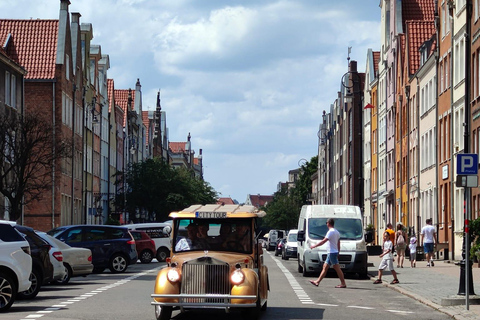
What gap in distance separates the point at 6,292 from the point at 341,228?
17.0m

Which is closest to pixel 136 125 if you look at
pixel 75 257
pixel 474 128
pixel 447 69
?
pixel 447 69

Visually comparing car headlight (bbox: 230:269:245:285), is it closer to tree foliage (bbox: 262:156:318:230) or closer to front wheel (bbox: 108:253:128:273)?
front wheel (bbox: 108:253:128:273)

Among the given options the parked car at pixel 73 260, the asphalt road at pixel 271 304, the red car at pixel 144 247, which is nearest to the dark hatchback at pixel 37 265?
the asphalt road at pixel 271 304

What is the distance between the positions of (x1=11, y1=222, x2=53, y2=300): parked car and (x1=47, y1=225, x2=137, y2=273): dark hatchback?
12478 mm

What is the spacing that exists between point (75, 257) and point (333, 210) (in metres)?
8.96

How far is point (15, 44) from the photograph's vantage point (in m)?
64.7

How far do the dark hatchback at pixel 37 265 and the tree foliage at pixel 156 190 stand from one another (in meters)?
65.0

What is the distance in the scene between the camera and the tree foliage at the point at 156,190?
300ft

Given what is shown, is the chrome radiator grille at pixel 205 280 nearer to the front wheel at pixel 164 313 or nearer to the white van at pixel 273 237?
the front wheel at pixel 164 313

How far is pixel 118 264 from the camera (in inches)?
1496

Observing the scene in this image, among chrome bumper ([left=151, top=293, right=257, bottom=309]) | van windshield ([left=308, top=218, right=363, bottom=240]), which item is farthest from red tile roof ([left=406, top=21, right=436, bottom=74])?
chrome bumper ([left=151, top=293, right=257, bottom=309])

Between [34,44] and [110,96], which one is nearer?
[34,44]

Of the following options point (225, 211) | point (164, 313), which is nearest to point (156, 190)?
point (225, 211)

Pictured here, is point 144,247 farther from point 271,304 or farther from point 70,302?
point 271,304
